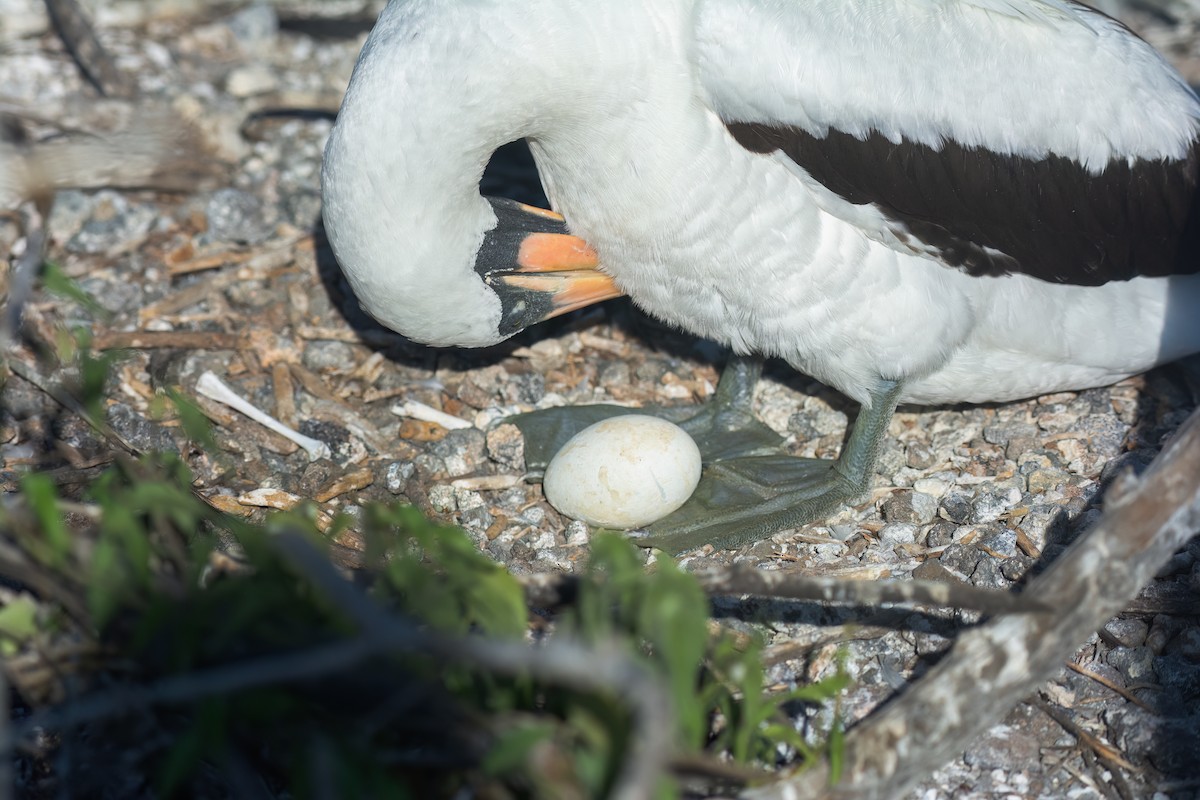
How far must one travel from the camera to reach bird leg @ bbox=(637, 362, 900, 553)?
150 inches

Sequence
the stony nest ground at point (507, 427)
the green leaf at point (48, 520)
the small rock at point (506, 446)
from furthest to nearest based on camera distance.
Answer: the small rock at point (506, 446)
the stony nest ground at point (507, 427)
the green leaf at point (48, 520)

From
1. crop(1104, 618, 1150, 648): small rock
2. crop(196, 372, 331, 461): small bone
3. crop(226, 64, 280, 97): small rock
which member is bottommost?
crop(196, 372, 331, 461): small bone

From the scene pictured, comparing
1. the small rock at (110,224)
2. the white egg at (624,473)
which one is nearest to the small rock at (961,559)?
the white egg at (624,473)

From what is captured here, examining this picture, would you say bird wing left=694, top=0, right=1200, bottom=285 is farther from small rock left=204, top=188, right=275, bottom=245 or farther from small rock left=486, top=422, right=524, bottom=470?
small rock left=204, top=188, right=275, bottom=245

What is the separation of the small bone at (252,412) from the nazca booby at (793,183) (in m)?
0.70

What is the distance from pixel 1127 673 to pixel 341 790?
219 centimetres

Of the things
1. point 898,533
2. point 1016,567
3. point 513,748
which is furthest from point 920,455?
point 513,748

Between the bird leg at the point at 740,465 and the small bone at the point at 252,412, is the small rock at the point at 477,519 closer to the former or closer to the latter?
the bird leg at the point at 740,465

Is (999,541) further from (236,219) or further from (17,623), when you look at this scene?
(236,219)

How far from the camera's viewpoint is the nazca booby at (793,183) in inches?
126

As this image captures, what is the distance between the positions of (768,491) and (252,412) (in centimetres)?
181

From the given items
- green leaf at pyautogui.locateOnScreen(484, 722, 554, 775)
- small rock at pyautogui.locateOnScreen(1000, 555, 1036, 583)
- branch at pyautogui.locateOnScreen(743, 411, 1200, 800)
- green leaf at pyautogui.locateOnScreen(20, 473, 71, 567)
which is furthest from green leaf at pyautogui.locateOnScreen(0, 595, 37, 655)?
small rock at pyautogui.locateOnScreen(1000, 555, 1036, 583)

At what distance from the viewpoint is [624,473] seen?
3646 millimetres

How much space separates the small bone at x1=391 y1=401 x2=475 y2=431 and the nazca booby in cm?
66
